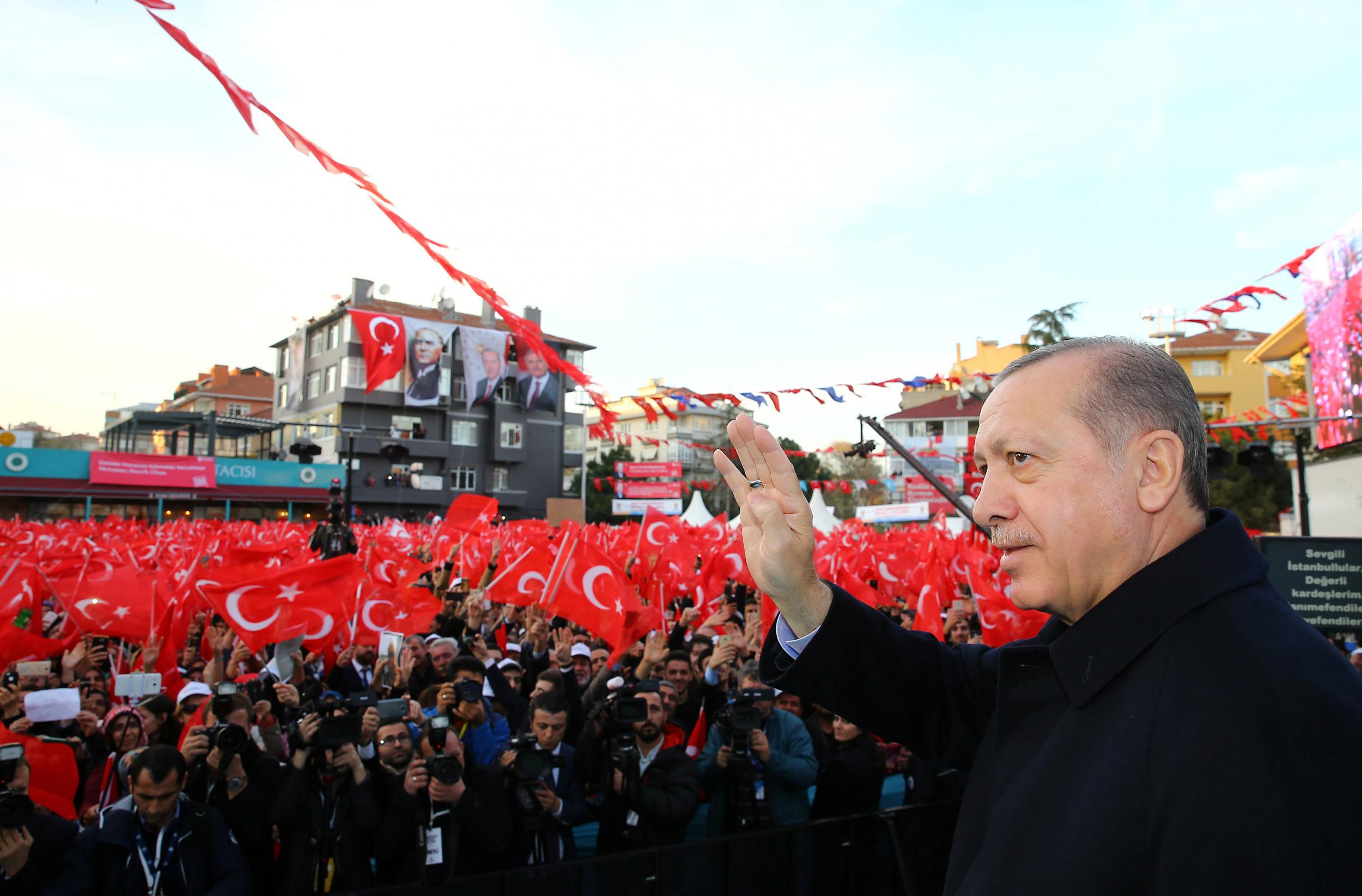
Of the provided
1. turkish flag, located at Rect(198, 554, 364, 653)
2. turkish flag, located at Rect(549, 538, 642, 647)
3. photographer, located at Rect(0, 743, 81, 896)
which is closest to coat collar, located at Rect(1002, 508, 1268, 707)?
photographer, located at Rect(0, 743, 81, 896)

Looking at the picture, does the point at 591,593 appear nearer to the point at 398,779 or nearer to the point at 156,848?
the point at 398,779

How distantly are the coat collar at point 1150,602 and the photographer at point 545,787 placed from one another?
384cm

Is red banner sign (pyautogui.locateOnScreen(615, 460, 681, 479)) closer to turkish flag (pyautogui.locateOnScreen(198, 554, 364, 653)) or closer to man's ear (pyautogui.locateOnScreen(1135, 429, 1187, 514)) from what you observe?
turkish flag (pyautogui.locateOnScreen(198, 554, 364, 653))

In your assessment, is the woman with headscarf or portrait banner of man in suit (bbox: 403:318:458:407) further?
portrait banner of man in suit (bbox: 403:318:458:407)

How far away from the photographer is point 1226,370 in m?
59.2

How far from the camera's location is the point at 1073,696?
1306 mm

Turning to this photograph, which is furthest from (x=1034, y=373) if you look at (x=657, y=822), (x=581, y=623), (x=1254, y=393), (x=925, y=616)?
(x=1254, y=393)

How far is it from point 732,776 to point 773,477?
4.34 metres

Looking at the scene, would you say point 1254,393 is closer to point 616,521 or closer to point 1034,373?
point 616,521

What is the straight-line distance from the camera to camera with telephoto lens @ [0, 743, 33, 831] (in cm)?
380

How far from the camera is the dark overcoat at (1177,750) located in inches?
41.3

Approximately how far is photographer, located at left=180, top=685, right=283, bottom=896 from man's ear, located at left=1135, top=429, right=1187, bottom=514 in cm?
477

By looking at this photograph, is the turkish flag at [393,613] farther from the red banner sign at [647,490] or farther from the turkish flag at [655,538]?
the red banner sign at [647,490]

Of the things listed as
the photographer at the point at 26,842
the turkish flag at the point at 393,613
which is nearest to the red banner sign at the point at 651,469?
the turkish flag at the point at 393,613
